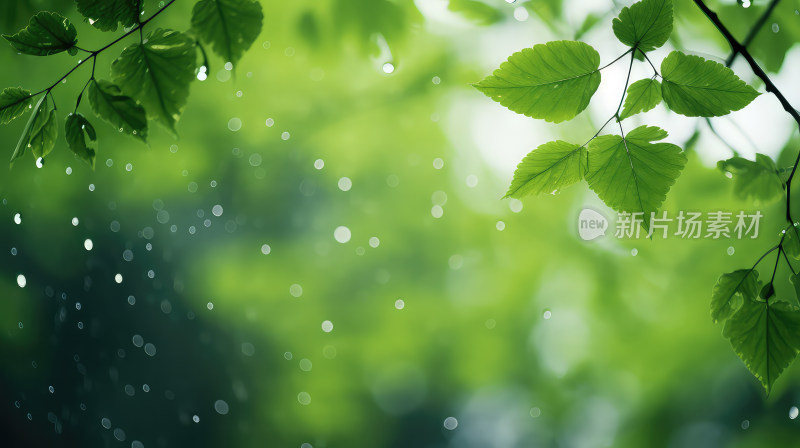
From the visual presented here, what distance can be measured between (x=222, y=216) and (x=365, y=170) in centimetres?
15

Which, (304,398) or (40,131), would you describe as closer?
(40,131)

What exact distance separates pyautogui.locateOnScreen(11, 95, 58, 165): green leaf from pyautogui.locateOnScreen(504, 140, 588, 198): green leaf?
172 millimetres

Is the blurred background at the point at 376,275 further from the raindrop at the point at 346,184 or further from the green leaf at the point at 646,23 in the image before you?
the green leaf at the point at 646,23

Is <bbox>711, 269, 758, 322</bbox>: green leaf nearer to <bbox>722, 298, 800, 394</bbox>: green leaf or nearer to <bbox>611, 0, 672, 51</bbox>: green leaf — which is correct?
<bbox>722, 298, 800, 394</bbox>: green leaf

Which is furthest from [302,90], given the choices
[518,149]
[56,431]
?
[56,431]

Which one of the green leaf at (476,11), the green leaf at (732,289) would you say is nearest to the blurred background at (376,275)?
the green leaf at (476,11)

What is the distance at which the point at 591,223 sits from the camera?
49 centimetres

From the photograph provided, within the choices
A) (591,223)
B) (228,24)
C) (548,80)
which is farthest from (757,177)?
(228,24)

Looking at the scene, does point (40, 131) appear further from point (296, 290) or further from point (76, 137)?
point (296, 290)

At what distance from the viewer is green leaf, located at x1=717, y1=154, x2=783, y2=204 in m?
0.33

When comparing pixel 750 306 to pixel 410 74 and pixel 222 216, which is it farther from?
pixel 222 216

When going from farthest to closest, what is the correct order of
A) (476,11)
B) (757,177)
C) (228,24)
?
(476,11), (757,177), (228,24)

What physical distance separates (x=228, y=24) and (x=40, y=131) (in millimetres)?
98

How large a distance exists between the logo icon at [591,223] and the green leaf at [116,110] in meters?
0.40
